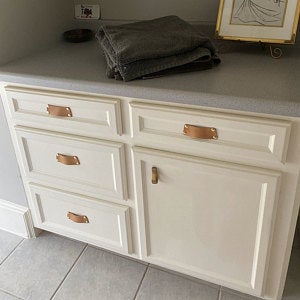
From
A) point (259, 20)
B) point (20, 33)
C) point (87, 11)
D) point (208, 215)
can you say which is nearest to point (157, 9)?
point (87, 11)

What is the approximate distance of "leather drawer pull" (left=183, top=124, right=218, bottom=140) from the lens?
100 centimetres

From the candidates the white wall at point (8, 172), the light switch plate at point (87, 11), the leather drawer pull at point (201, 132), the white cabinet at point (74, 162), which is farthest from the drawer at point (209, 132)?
the light switch plate at point (87, 11)

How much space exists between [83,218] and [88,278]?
0.28 m

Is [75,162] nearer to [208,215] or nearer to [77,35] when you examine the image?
[208,215]

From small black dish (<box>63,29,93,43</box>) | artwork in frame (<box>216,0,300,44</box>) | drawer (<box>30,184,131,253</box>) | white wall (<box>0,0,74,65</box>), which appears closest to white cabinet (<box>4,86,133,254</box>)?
drawer (<box>30,184,131,253</box>)

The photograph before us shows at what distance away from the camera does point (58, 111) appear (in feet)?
3.94

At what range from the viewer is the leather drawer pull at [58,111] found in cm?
119

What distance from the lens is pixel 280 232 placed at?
3.56 feet

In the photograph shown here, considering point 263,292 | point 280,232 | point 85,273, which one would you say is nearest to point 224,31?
point 280,232

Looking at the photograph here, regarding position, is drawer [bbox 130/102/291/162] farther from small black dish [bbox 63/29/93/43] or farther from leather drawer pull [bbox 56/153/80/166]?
small black dish [bbox 63/29/93/43]

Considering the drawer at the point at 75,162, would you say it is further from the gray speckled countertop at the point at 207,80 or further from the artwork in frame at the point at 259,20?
the artwork in frame at the point at 259,20

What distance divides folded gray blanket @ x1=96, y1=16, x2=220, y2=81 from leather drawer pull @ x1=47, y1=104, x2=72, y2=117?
0.67 feet

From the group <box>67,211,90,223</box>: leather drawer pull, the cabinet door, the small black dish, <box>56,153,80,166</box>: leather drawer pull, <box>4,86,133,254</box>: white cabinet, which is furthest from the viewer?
the small black dish

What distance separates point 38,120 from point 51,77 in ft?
Answer: 0.65
